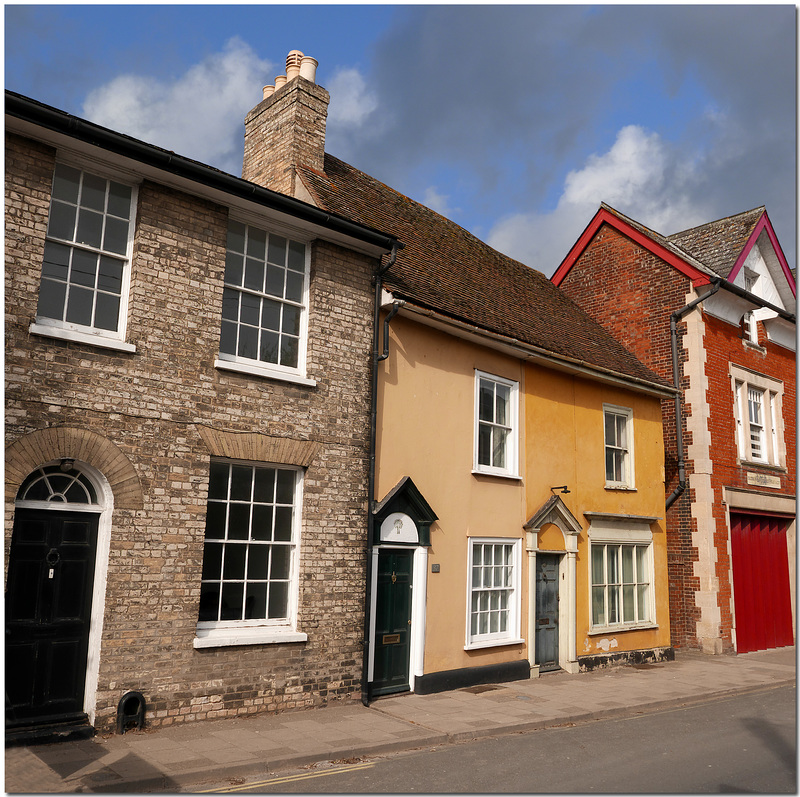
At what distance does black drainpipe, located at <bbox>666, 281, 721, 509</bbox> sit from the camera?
17031 millimetres

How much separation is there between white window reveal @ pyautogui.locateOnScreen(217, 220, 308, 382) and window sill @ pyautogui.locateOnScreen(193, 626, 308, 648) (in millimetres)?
3168

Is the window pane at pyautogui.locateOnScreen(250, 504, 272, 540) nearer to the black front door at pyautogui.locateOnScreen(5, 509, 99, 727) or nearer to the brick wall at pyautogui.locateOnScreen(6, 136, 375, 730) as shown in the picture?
the brick wall at pyautogui.locateOnScreen(6, 136, 375, 730)

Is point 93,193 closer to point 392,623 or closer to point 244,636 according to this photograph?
point 244,636

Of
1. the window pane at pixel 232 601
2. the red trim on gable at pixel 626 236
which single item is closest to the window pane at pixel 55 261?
the window pane at pixel 232 601

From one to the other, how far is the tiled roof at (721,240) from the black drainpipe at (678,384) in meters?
1.11

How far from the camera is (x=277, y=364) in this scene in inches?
393

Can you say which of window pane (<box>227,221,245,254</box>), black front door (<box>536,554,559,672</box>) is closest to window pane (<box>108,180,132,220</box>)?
window pane (<box>227,221,245,254</box>)

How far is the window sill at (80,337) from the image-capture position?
25.6 feet

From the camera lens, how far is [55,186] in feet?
27.5

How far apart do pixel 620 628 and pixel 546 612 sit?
7.38ft

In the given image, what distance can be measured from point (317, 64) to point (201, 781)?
11814 mm

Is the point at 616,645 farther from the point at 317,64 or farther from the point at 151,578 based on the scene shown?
the point at 317,64

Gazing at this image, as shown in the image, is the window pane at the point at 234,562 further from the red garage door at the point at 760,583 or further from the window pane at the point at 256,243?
the red garage door at the point at 760,583

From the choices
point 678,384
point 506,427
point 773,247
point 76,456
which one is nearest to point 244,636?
point 76,456
